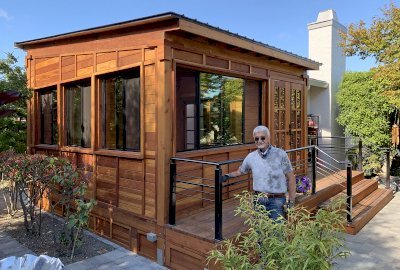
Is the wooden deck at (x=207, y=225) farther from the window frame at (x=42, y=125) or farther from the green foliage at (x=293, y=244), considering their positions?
the window frame at (x=42, y=125)

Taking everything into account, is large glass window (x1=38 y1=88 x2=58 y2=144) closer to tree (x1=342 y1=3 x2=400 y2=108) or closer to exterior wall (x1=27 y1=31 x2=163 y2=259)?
exterior wall (x1=27 y1=31 x2=163 y2=259)

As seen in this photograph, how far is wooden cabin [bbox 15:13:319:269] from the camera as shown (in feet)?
13.9

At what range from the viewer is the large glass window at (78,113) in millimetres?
5727

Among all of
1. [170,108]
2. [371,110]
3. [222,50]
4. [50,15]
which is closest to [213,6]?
[50,15]

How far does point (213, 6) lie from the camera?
15742 mm

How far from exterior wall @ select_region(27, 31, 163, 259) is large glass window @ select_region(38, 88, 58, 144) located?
1.53ft

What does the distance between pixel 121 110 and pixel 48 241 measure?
2.30m

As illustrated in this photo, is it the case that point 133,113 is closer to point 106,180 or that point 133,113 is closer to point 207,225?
point 106,180

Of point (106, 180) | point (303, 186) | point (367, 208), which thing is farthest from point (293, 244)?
point (367, 208)

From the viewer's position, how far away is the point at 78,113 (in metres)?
5.98

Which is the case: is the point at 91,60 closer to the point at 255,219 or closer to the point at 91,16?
the point at 255,219

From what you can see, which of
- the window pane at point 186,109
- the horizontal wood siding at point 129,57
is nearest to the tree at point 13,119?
the horizontal wood siding at point 129,57

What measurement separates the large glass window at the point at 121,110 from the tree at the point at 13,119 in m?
2.13

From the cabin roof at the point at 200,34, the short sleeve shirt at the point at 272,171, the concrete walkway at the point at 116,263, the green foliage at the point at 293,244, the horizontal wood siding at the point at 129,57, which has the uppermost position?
the cabin roof at the point at 200,34
